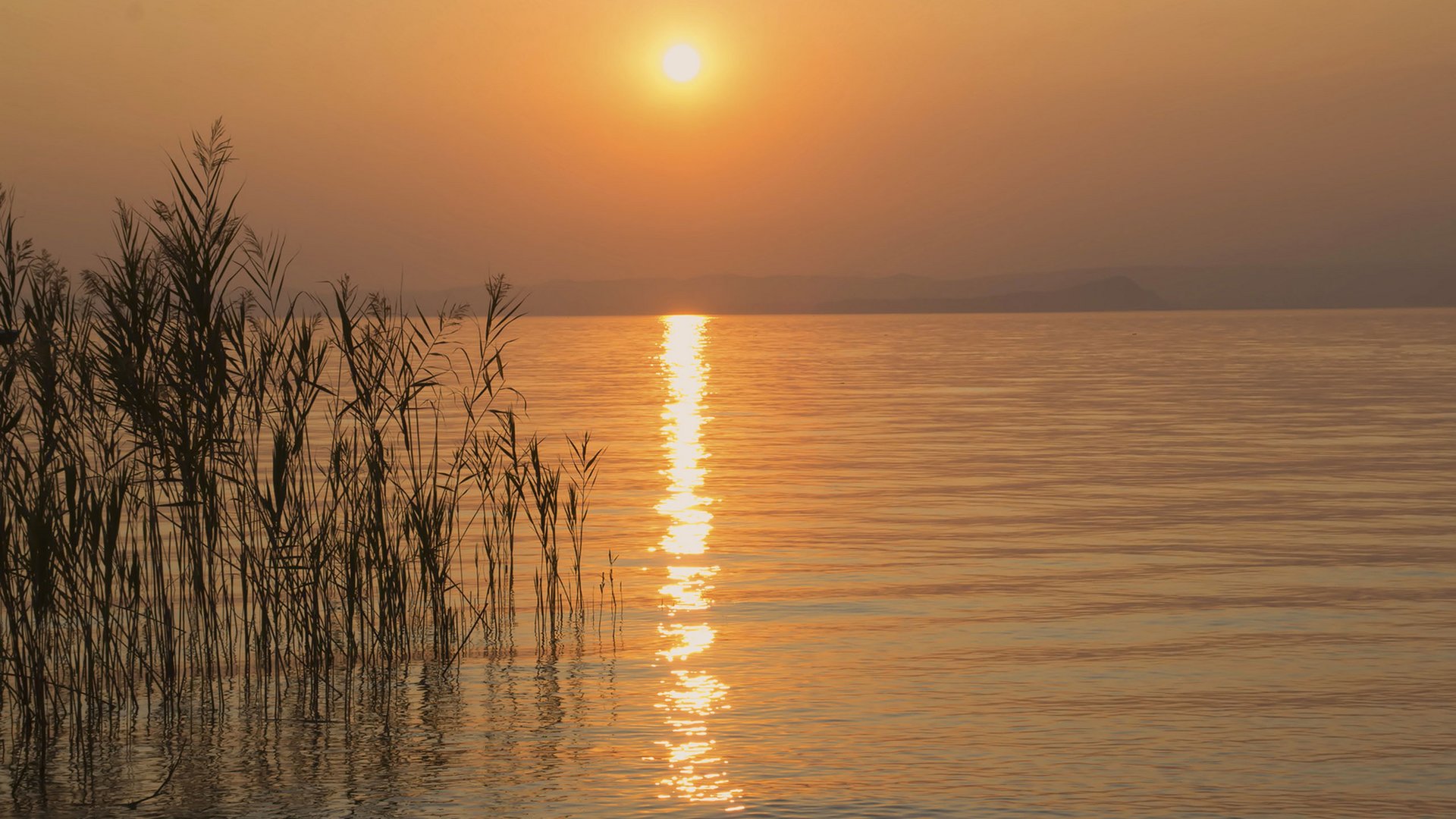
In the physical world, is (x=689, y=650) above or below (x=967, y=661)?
above

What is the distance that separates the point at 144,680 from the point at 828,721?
21.1 ft

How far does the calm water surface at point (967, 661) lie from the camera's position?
9.84m

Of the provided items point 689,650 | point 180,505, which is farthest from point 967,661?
point 180,505

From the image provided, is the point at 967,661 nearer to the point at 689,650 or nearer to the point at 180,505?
the point at 689,650

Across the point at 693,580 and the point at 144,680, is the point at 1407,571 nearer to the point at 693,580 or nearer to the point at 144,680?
the point at 693,580

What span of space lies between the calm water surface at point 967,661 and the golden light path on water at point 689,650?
0.05 meters

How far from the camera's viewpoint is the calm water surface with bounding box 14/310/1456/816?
9.84 meters

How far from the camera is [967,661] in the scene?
44.0 feet

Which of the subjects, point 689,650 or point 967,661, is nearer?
point 967,661

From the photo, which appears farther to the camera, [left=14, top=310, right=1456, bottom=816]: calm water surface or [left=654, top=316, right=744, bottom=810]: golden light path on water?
[left=654, top=316, right=744, bottom=810]: golden light path on water

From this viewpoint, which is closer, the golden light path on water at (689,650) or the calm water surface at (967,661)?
the calm water surface at (967,661)

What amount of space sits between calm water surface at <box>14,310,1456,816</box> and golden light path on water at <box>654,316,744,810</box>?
1.8 inches

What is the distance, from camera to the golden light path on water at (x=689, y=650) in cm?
A: 1004

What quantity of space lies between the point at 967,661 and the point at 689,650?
2772 mm
